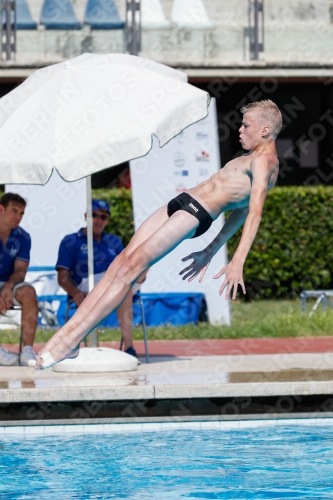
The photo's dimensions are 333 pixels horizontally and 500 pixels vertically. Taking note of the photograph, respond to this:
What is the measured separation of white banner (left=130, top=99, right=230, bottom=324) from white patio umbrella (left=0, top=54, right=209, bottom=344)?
4.73 m

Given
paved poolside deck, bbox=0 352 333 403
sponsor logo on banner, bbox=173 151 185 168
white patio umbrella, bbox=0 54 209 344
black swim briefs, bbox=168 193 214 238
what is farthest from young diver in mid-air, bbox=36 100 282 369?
sponsor logo on banner, bbox=173 151 185 168

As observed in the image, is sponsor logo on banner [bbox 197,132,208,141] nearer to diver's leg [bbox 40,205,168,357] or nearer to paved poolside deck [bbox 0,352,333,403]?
paved poolside deck [bbox 0,352,333,403]

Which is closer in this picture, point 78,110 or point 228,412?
point 228,412

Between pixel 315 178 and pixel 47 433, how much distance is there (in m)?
15.3

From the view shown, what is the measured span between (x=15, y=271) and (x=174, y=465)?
3.36 metres

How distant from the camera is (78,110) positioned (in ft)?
24.1

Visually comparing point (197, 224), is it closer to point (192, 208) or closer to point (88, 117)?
point (192, 208)

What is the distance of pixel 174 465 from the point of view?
5750 millimetres

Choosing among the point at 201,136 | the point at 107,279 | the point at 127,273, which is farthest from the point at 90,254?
the point at 201,136

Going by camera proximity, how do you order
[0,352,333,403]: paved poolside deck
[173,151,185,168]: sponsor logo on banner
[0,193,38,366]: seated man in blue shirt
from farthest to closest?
[173,151,185,168]: sponsor logo on banner, [0,193,38,366]: seated man in blue shirt, [0,352,333,403]: paved poolside deck

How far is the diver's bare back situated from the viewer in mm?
5859

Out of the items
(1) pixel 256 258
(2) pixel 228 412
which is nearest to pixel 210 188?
(2) pixel 228 412

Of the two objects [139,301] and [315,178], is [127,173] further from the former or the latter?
[139,301]

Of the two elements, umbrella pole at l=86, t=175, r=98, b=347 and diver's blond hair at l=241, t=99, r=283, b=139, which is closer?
diver's blond hair at l=241, t=99, r=283, b=139
